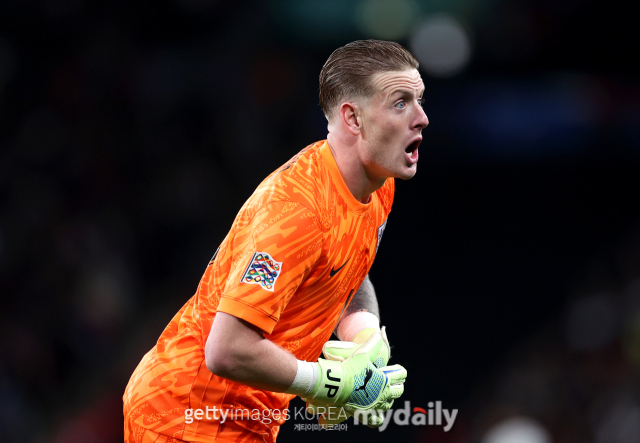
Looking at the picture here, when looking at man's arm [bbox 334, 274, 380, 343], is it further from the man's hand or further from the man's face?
the man's face

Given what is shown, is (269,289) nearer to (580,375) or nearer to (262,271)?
(262,271)

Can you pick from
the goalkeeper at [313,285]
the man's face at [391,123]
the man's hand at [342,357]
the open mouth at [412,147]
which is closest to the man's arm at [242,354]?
the goalkeeper at [313,285]

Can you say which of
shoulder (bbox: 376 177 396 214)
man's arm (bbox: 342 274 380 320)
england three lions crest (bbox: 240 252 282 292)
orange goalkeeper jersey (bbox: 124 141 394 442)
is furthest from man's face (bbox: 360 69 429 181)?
man's arm (bbox: 342 274 380 320)

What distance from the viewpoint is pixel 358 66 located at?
95.5 inches

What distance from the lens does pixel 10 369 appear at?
5625 mm

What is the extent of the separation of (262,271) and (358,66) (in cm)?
85

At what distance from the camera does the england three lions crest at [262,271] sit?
2.07m

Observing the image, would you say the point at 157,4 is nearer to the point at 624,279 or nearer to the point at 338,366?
the point at 624,279

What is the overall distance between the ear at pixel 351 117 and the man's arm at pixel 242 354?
2.65ft

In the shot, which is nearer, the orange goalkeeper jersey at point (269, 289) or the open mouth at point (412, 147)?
the orange goalkeeper jersey at point (269, 289)

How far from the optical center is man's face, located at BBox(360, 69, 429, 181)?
94.7 inches

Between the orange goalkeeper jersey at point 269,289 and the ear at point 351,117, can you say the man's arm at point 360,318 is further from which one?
the ear at point 351,117

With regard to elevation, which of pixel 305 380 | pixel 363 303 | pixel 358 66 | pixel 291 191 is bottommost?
pixel 305 380

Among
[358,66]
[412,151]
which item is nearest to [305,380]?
[412,151]
